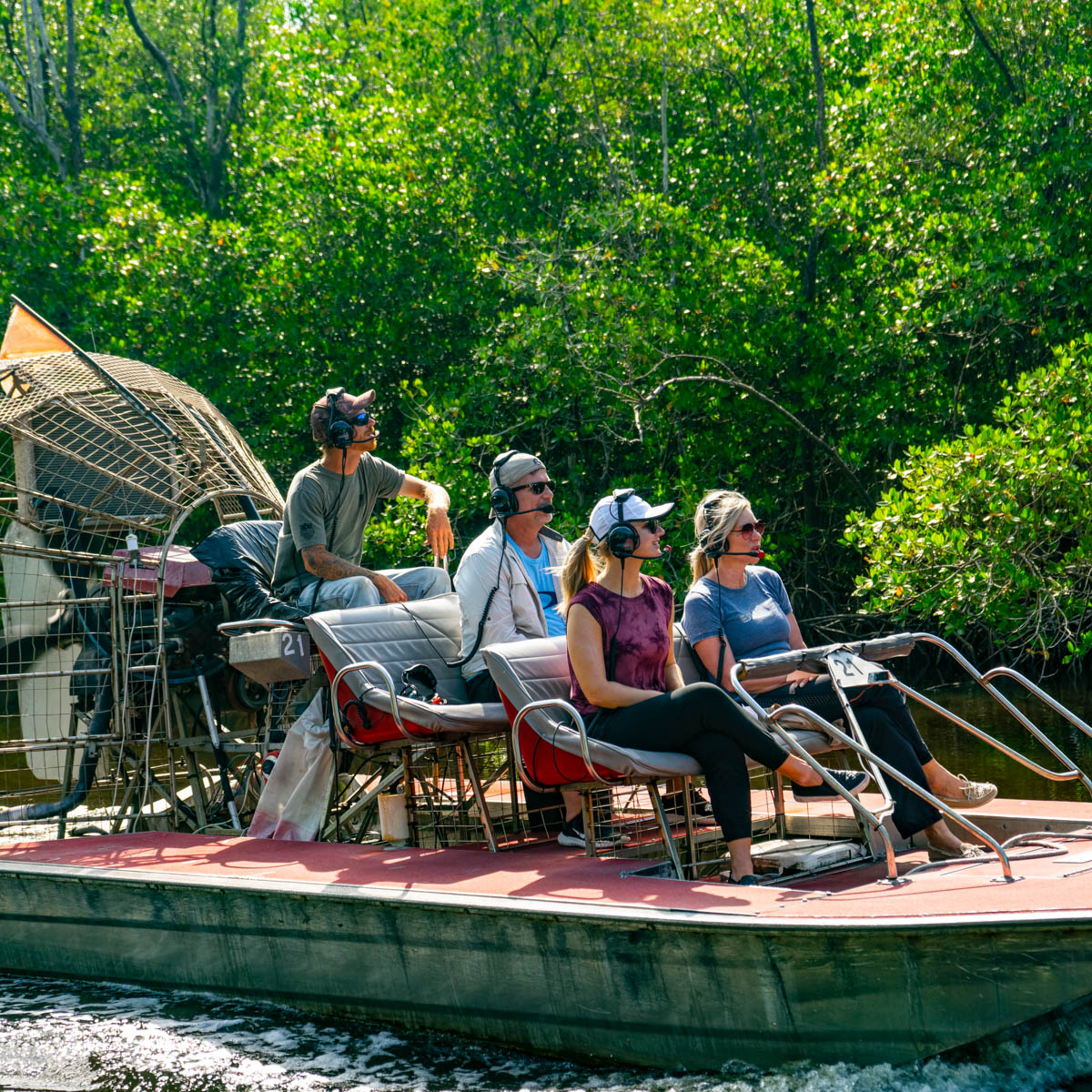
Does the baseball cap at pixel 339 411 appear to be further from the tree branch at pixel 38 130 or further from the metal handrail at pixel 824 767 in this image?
the tree branch at pixel 38 130

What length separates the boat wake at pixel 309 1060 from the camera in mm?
3943

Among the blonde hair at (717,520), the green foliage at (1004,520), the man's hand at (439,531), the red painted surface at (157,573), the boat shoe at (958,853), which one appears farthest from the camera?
the green foliage at (1004,520)

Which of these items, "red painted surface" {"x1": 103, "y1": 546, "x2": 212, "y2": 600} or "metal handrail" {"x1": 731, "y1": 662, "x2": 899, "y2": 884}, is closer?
"metal handrail" {"x1": 731, "y1": 662, "x2": 899, "y2": 884}

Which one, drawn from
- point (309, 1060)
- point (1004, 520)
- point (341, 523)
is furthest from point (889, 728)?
point (1004, 520)

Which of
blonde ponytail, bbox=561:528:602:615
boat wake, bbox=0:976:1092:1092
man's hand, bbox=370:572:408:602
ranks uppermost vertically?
man's hand, bbox=370:572:408:602

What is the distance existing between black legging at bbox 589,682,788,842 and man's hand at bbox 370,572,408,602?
2.07 m

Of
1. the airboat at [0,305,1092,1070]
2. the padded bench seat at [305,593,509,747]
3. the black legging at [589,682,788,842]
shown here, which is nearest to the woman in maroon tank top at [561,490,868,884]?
the black legging at [589,682,788,842]

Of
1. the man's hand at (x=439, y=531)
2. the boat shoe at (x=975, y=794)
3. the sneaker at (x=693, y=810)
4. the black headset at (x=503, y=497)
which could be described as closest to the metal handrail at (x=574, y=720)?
the sneaker at (x=693, y=810)

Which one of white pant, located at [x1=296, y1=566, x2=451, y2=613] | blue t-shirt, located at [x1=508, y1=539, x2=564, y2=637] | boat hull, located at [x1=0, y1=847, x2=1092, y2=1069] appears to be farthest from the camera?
white pant, located at [x1=296, y1=566, x2=451, y2=613]

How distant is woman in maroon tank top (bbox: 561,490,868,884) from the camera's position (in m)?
4.73

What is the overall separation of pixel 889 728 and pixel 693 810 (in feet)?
4.12

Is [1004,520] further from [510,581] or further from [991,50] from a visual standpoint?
[991,50]

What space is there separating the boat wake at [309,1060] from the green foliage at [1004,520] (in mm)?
5796

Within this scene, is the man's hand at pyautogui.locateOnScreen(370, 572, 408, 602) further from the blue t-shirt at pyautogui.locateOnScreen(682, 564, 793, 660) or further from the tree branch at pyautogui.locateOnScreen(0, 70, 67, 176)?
the tree branch at pyautogui.locateOnScreen(0, 70, 67, 176)
